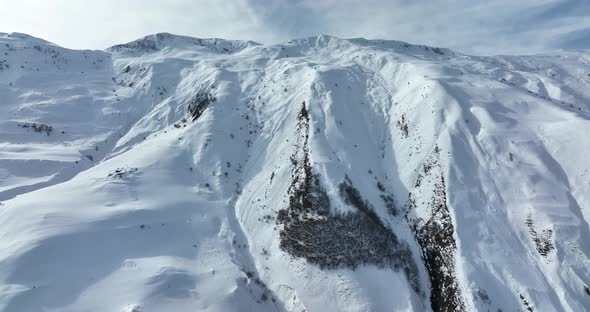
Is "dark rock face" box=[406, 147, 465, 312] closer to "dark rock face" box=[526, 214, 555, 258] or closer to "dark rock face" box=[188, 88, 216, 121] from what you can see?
"dark rock face" box=[526, 214, 555, 258]

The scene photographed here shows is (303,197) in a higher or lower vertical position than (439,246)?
higher

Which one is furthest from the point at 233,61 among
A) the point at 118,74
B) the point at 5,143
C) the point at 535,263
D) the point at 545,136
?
the point at 535,263

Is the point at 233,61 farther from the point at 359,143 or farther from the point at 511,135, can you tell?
the point at 511,135

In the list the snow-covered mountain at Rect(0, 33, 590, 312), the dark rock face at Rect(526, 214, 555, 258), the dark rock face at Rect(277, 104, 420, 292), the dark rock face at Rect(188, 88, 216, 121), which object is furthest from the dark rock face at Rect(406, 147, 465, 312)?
the dark rock face at Rect(188, 88, 216, 121)

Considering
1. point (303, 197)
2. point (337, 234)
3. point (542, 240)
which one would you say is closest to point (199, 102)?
point (303, 197)

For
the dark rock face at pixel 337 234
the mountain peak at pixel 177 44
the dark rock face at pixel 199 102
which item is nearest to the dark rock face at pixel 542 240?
the dark rock face at pixel 337 234

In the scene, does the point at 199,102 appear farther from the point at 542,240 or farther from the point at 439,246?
the point at 542,240

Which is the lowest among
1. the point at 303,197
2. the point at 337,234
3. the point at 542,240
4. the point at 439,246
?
the point at 439,246

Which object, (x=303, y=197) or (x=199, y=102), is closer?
(x=303, y=197)
